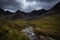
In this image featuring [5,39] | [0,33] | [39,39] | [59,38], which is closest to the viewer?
[5,39]

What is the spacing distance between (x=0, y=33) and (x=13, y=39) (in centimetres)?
532

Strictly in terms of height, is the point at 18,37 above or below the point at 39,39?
below

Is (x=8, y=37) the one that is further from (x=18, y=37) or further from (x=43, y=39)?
(x=43, y=39)

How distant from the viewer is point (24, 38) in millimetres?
58375

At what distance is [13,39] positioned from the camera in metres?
53.2

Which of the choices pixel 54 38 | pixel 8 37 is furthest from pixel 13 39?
pixel 54 38

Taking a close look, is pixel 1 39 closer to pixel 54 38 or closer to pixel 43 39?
pixel 43 39

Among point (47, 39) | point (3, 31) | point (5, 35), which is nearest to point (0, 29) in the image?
point (3, 31)

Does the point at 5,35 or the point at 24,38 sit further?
the point at 24,38

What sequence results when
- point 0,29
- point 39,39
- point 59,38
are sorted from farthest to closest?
point 59,38
point 39,39
point 0,29

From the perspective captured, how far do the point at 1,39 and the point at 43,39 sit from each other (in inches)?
1646

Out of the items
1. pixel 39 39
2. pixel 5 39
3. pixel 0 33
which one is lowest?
pixel 5 39

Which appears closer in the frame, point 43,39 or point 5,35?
point 5,35

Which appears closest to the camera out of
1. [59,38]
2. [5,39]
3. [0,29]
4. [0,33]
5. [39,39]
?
[5,39]
